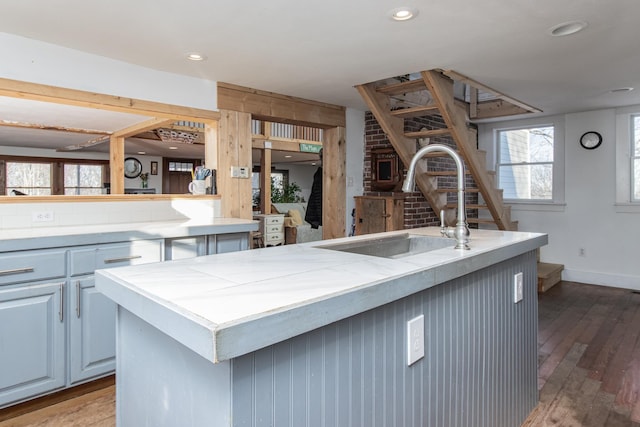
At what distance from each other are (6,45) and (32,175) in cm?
723

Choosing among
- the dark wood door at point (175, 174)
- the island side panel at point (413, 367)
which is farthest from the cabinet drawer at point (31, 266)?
the dark wood door at point (175, 174)

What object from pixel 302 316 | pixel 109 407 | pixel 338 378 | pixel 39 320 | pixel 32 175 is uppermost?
pixel 32 175

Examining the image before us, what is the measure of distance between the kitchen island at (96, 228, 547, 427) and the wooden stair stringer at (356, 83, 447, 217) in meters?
2.44

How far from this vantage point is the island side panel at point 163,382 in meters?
0.78

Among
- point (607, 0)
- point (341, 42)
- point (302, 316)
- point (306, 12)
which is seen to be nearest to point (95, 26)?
point (306, 12)

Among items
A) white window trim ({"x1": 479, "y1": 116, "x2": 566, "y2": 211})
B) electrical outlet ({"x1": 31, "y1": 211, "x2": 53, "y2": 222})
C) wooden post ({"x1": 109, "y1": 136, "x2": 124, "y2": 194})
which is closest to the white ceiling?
electrical outlet ({"x1": 31, "y1": 211, "x2": 53, "y2": 222})

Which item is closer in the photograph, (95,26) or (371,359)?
(371,359)

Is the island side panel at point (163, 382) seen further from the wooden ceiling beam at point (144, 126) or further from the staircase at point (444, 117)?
the wooden ceiling beam at point (144, 126)

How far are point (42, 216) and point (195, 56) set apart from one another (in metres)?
1.52

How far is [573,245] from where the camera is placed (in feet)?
17.0

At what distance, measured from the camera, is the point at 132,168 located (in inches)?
386

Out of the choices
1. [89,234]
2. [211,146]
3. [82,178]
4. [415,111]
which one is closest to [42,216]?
[89,234]

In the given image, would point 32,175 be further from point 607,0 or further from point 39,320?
point 607,0

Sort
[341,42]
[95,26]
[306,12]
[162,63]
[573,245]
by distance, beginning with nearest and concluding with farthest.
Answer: [306,12]
[95,26]
[341,42]
[162,63]
[573,245]
